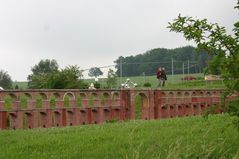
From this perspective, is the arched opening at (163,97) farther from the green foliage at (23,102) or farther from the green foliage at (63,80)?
the green foliage at (63,80)

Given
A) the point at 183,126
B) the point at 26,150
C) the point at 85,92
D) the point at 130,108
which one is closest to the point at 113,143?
the point at 26,150

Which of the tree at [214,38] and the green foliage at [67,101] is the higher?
the tree at [214,38]

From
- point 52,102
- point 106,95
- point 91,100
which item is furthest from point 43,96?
point 106,95

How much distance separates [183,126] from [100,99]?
684 centimetres

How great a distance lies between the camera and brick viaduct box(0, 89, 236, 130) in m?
15.5

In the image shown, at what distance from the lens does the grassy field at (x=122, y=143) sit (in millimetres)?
7689

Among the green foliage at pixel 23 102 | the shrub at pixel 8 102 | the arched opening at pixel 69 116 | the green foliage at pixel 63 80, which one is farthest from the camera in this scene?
the green foliage at pixel 63 80

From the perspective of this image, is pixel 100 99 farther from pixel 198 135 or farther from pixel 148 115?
pixel 198 135

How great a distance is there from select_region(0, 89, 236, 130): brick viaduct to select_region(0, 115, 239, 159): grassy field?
3.88m

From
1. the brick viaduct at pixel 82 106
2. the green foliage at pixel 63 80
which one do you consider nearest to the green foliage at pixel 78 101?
the brick viaduct at pixel 82 106

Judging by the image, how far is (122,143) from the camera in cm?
948

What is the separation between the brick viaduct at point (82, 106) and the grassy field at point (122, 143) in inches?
153

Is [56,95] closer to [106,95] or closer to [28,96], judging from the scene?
[28,96]

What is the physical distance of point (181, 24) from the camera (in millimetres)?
6543
